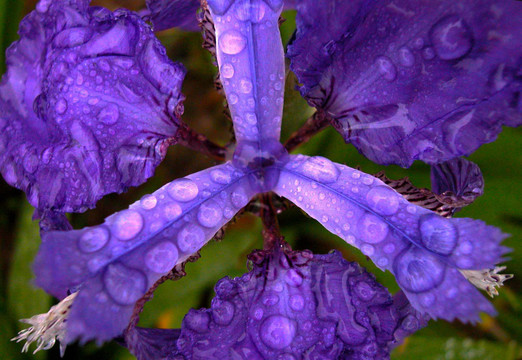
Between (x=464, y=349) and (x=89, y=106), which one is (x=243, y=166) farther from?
(x=464, y=349)

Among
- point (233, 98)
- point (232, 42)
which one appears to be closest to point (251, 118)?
point (233, 98)

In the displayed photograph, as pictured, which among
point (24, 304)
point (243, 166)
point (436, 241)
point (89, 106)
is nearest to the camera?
point (436, 241)

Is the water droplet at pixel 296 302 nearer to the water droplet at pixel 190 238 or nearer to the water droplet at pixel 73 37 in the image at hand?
the water droplet at pixel 190 238

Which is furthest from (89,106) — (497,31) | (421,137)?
(497,31)

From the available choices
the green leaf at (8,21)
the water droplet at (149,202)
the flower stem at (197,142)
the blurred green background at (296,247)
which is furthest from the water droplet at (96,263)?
the green leaf at (8,21)

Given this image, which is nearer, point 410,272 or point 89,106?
point 410,272
